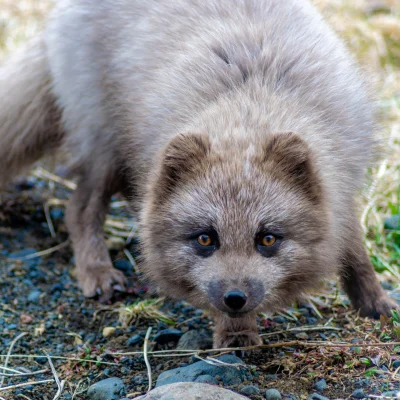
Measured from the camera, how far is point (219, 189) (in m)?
3.88

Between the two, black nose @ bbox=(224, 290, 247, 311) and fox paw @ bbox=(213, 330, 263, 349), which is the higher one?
black nose @ bbox=(224, 290, 247, 311)

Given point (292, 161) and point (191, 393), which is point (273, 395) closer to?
point (191, 393)

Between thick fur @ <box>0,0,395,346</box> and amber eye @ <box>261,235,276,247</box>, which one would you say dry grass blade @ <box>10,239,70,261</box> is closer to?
thick fur @ <box>0,0,395,346</box>

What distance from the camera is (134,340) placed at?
4.89 m

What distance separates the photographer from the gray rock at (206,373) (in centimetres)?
407

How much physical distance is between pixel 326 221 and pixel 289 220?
31 cm

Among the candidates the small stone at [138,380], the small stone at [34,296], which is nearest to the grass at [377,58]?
the small stone at [138,380]

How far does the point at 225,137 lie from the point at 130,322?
1.87 metres

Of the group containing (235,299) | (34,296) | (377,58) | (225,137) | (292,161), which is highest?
(225,137)

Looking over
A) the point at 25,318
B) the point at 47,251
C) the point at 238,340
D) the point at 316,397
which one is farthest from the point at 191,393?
the point at 47,251

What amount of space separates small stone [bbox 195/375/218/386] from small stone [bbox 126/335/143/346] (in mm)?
955

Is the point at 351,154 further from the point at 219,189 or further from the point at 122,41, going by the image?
the point at 122,41

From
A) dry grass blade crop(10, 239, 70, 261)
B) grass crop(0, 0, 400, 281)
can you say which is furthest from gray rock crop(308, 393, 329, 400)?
dry grass blade crop(10, 239, 70, 261)

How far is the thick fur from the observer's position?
3893mm
